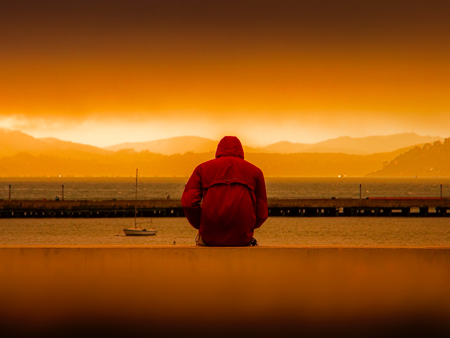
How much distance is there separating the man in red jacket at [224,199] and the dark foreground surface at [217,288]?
0.24 m

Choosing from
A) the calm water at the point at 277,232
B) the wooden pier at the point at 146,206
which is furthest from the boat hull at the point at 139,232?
the wooden pier at the point at 146,206

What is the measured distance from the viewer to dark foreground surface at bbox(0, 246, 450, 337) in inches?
217

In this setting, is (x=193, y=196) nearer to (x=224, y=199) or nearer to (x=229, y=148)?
(x=224, y=199)

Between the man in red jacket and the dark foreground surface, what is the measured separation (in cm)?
24

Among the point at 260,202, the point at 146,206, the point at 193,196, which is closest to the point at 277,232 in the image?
the point at 146,206

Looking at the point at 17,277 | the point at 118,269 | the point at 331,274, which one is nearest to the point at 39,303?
the point at 17,277

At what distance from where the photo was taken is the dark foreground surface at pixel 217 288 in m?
5.52

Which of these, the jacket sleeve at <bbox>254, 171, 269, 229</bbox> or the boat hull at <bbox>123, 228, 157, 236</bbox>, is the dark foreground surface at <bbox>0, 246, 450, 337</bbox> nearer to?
the jacket sleeve at <bbox>254, 171, 269, 229</bbox>

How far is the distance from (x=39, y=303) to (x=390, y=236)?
56.2 metres

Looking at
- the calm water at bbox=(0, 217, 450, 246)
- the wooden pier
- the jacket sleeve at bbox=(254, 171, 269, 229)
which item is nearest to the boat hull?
the calm water at bbox=(0, 217, 450, 246)

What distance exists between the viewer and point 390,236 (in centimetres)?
5900

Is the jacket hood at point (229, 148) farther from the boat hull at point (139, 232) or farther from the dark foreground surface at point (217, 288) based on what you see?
the boat hull at point (139, 232)

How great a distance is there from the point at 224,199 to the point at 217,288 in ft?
2.61

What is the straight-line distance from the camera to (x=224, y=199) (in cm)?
578
